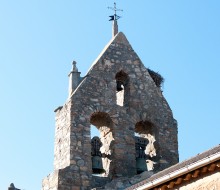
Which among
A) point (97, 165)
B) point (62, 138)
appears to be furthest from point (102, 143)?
point (62, 138)

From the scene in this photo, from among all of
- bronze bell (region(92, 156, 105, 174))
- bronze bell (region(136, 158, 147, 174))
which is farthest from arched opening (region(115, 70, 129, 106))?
bronze bell (region(92, 156, 105, 174))

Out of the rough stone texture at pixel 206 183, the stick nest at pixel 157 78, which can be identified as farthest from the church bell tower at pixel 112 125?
the rough stone texture at pixel 206 183

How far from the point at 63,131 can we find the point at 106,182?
196cm

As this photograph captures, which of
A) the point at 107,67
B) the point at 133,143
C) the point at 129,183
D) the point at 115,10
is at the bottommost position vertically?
the point at 129,183

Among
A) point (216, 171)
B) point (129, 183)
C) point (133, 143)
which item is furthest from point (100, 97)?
point (216, 171)

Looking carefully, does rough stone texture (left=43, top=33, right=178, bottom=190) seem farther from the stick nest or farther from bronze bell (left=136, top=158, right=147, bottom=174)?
the stick nest

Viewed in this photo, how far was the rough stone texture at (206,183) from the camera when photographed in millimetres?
10248

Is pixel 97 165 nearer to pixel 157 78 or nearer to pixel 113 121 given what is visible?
pixel 113 121

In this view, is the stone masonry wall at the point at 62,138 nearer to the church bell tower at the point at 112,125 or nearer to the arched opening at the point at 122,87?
the church bell tower at the point at 112,125

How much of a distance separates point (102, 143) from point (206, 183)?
23.5 ft

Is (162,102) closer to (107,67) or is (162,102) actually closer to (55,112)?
(107,67)

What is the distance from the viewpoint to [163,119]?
59.2 feet

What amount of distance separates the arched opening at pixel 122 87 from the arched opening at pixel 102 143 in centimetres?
98

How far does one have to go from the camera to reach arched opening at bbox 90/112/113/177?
16.5 m
